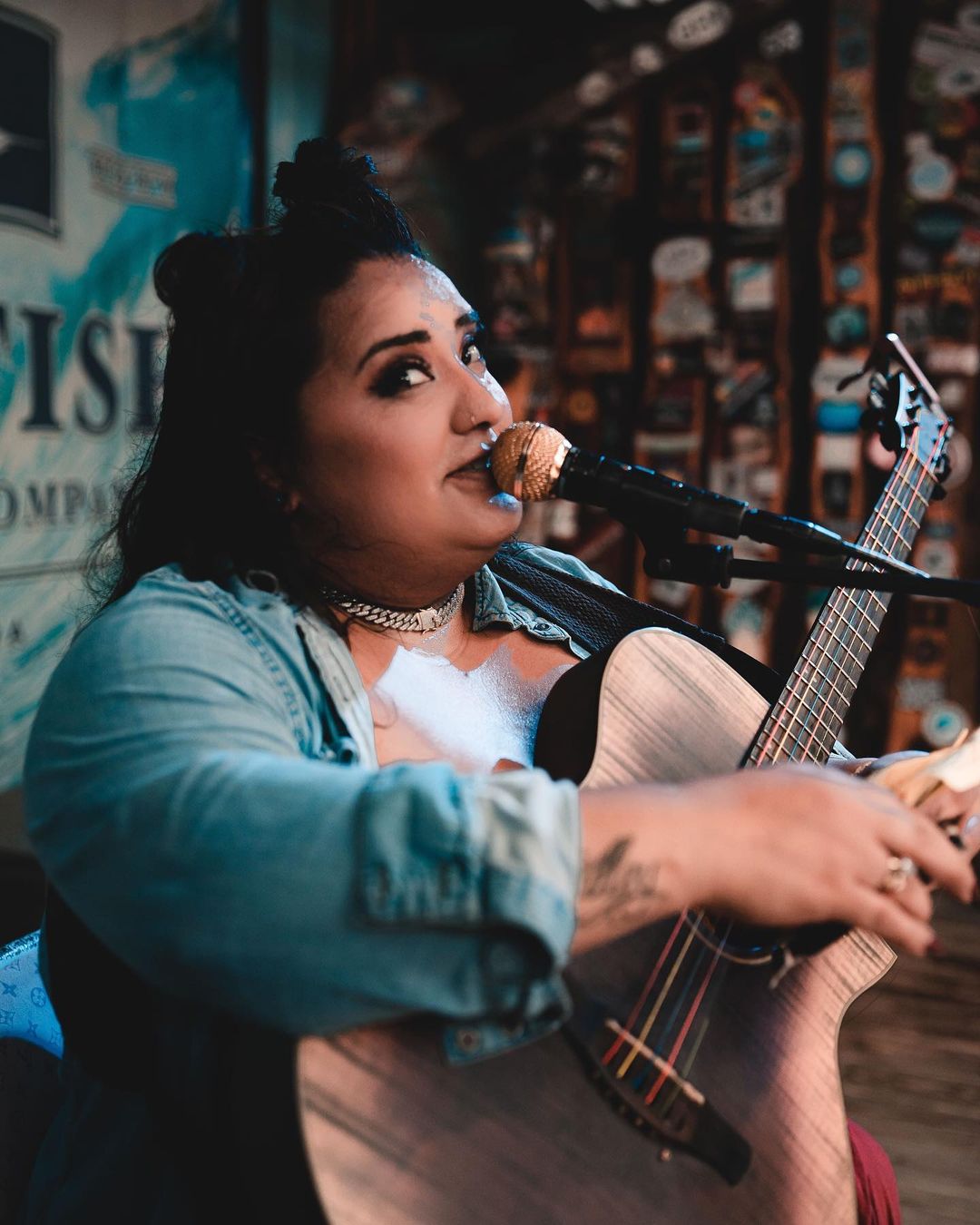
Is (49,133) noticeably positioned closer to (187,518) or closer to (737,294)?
(187,518)

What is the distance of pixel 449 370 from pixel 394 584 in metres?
0.25

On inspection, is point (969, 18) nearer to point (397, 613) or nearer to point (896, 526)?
point (896, 526)

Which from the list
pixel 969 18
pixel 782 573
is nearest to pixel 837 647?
pixel 782 573

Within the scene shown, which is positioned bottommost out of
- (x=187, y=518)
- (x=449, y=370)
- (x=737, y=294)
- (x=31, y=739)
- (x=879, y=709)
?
(x=879, y=709)

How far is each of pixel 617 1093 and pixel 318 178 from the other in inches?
42.1

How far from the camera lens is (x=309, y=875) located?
78 cm

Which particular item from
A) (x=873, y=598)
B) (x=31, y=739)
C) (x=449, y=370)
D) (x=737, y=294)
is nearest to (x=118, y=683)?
(x=31, y=739)

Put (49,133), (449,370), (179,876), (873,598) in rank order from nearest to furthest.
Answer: (179,876), (449,370), (873,598), (49,133)

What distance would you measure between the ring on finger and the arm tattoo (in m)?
0.21

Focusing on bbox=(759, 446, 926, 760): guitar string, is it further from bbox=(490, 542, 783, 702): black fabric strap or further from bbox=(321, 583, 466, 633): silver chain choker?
bbox=(321, 583, 466, 633): silver chain choker

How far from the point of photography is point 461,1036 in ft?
2.85

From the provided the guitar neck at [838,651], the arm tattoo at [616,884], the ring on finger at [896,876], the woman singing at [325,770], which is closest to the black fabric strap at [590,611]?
the woman singing at [325,770]

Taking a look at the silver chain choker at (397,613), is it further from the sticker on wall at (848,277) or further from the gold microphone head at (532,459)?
the sticker on wall at (848,277)

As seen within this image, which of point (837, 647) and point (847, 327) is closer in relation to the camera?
point (837, 647)
